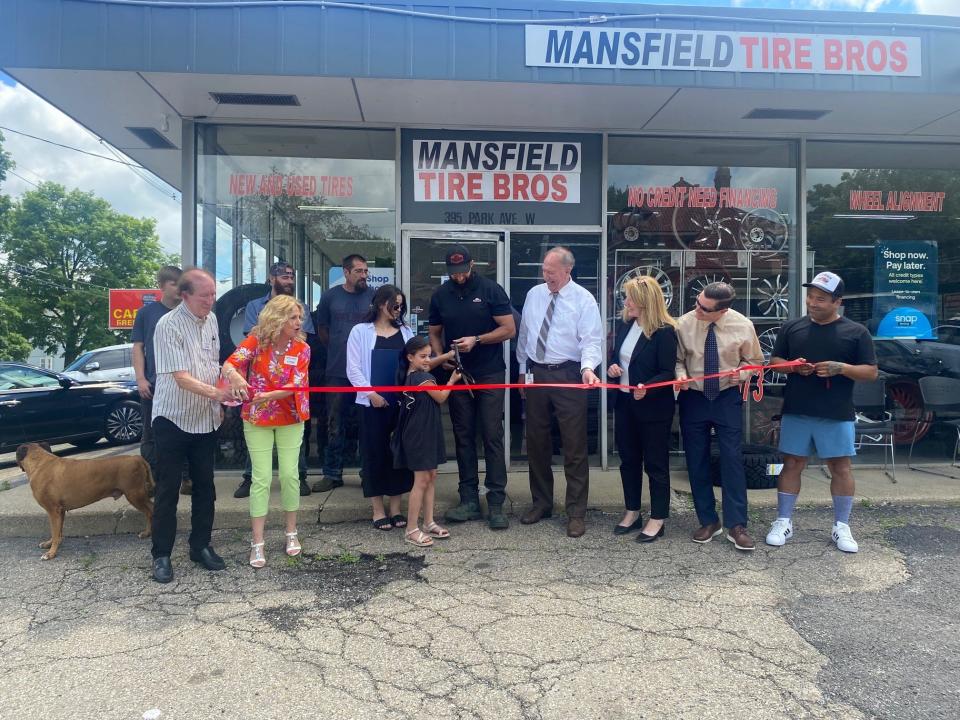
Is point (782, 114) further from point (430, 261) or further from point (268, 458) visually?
point (268, 458)

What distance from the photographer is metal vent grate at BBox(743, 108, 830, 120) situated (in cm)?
627

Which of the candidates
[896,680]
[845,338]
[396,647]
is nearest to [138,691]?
[396,647]

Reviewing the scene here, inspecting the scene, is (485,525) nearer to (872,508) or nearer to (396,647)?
(396,647)

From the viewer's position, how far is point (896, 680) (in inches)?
114

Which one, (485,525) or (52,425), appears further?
(52,425)

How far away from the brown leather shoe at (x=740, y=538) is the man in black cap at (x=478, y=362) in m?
1.63

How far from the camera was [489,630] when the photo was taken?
132 inches

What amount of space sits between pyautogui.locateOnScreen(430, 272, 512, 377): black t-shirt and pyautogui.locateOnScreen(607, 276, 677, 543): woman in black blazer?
0.93 m

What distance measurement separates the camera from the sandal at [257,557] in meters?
4.24

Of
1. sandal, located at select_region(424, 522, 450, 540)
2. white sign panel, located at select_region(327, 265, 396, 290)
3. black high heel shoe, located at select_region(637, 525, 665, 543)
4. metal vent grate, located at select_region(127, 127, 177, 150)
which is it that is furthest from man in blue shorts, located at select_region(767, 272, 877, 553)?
metal vent grate, located at select_region(127, 127, 177, 150)

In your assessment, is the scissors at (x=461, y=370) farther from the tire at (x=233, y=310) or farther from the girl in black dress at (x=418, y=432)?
the tire at (x=233, y=310)

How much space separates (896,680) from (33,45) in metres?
6.84

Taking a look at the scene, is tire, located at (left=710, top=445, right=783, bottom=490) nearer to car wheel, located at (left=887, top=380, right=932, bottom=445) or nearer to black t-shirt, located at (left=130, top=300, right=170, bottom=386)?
car wheel, located at (left=887, top=380, right=932, bottom=445)

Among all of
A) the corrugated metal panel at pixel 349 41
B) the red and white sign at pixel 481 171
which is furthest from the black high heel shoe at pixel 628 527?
the corrugated metal panel at pixel 349 41
